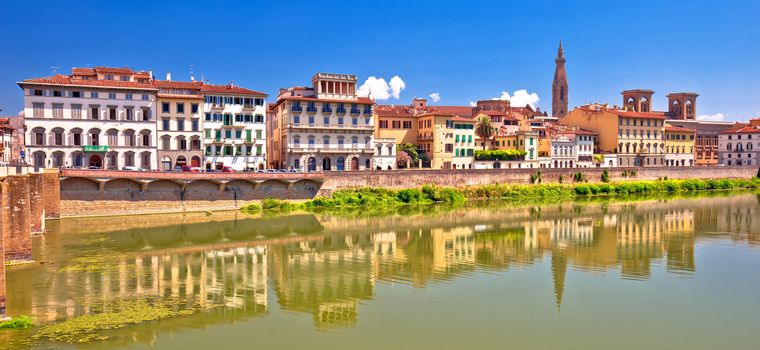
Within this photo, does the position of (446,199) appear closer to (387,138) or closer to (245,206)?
(387,138)

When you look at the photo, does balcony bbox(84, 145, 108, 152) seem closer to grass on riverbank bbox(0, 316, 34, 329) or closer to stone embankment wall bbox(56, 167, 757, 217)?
stone embankment wall bbox(56, 167, 757, 217)

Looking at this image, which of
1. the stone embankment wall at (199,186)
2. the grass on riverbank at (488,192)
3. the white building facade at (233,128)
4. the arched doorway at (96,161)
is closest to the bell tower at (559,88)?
the grass on riverbank at (488,192)

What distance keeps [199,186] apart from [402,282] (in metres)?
27.3

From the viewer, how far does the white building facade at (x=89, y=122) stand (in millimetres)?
48156

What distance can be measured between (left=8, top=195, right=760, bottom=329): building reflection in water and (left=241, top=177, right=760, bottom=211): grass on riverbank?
530cm

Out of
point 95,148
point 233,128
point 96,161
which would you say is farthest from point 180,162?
point 95,148

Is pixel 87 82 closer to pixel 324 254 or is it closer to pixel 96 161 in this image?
pixel 96 161

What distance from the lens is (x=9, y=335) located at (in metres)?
17.0

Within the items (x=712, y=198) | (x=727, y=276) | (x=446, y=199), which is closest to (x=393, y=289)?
(x=727, y=276)

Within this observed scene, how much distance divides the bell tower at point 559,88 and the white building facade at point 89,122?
351 ft

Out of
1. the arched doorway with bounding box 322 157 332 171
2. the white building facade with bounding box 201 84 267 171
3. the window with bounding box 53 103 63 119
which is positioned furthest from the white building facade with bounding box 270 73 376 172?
the window with bounding box 53 103 63 119

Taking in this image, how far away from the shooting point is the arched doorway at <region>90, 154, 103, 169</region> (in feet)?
166

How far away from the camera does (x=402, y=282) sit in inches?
973

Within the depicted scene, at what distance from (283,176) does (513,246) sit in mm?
22870
